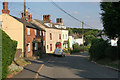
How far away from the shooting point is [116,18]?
12.9 meters

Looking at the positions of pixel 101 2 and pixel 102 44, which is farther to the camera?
pixel 102 44

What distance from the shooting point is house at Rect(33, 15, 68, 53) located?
40.7m

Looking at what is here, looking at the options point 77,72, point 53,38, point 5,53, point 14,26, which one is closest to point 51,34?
point 53,38

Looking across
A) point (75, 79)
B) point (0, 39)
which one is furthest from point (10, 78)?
point (75, 79)

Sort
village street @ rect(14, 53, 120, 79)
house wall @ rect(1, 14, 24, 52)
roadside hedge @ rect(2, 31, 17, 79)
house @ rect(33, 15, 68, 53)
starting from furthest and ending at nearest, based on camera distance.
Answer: house @ rect(33, 15, 68, 53) → house wall @ rect(1, 14, 24, 52) → village street @ rect(14, 53, 120, 79) → roadside hedge @ rect(2, 31, 17, 79)

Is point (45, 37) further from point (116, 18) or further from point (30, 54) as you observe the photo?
point (116, 18)

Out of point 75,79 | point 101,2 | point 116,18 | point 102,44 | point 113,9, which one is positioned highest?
point 101,2

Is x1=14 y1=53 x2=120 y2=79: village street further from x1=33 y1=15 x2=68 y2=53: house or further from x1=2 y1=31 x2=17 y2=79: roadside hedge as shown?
x1=33 y1=15 x2=68 y2=53: house

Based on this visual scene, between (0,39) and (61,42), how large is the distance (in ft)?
135

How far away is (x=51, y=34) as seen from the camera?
42.8 metres

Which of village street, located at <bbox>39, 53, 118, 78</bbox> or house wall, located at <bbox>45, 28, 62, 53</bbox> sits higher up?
house wall, located at <bbox>45, 28, 62, 53</bbox>

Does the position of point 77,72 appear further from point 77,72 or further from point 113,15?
point 113,15

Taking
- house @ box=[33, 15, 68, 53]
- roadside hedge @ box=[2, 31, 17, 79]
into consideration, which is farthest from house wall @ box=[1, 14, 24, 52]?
roadside hedge @ box=[2, 31, 17, 79]

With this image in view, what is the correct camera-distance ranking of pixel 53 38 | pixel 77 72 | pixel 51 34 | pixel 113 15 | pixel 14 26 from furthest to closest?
1. pixel 53 38
2. pixel 51 34
3. pixel 14 26
4. pixel 113 15
5. pixel 77 72
